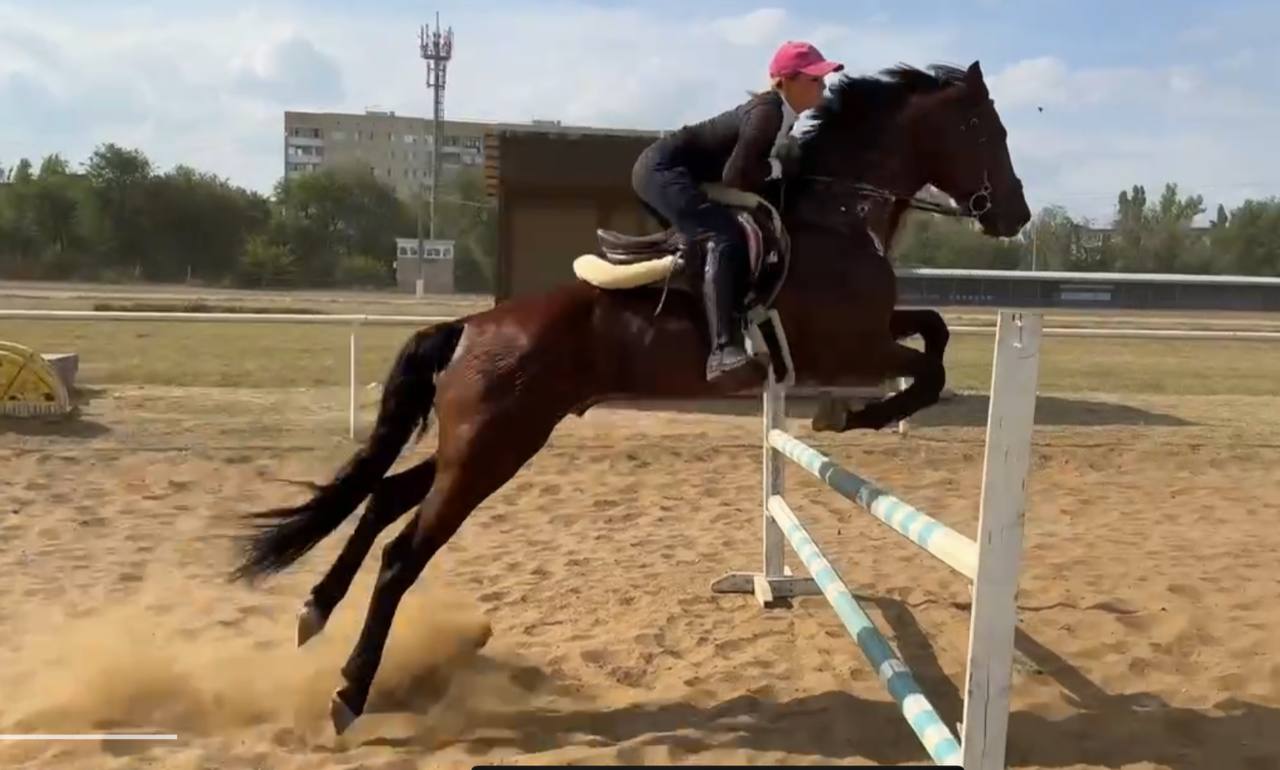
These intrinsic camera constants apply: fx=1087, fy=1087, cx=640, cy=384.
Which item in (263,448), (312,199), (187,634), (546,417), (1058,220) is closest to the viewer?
(546,417)

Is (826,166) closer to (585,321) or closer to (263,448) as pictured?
(585,321)

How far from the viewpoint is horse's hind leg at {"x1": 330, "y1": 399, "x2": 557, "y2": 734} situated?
3598 millimetres

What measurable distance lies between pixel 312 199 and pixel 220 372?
43.0m

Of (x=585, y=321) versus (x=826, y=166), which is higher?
(x=826, y=166)

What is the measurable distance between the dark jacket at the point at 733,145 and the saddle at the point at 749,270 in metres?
0.07

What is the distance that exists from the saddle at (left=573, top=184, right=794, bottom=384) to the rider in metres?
0.04

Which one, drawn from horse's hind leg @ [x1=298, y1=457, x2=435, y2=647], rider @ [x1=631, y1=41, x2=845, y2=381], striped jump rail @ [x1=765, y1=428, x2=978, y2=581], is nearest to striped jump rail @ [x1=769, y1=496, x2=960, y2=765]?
striped jump rail @ [x1=765, y1=428, x2=978, y2=581]

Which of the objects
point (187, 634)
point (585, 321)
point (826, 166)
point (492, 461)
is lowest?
point (187, 634)

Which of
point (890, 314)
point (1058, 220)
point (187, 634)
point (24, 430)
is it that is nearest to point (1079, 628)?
point (890, 314)

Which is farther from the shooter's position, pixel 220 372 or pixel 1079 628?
pixel 220 372

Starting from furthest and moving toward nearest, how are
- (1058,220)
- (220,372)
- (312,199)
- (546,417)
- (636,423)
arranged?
(312,199) < (1058,220) < (220,372) < (636,423) < (546,417)

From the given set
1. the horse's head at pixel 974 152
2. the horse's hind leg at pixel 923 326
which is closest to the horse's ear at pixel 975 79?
the horse's head at pixel 974 152

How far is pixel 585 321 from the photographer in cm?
366

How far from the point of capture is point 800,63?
3.47 meters
